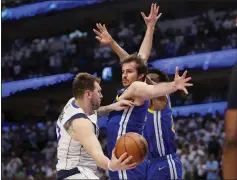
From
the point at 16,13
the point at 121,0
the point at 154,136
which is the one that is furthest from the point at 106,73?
the point at 154,136

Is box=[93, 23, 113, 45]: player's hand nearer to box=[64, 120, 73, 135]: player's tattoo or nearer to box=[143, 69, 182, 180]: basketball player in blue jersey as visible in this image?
box=[143, 69, 182, 180]: basketball player in blue jersey

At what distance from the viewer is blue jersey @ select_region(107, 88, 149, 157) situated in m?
4.89

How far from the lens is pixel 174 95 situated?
1697 cm

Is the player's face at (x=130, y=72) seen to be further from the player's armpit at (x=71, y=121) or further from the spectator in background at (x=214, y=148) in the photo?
the spectator in background at (x=214, y=148)

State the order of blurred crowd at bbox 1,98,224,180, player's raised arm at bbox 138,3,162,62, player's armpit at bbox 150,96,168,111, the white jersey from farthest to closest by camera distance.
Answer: blurred crowd at bbox 1,98,224,180, player's raised arm at bbox 138,3,162,62, player's armpit at bbox 150,96,168,111, the white jersey

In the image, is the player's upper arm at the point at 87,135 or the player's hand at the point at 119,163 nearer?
the player's hand at the point at 119,163

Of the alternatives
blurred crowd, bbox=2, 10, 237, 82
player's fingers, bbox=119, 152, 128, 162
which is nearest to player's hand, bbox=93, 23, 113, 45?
player's fingers, bbox=119, 152, 128, 162

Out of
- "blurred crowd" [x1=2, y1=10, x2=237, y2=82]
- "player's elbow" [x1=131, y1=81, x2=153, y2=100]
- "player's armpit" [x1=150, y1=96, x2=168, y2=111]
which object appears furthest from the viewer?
"blurred crowd" [x1=2, y1=10, x2=237, y2=82]

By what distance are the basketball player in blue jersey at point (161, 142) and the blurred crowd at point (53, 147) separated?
18.9 feet

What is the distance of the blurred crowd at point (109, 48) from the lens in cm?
1645

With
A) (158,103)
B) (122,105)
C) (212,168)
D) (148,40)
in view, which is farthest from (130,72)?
(212,168)

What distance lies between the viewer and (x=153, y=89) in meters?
4.36

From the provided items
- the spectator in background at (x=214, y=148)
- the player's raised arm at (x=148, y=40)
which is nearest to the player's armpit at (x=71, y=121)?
the player's raised arm at (x=148, y=40)

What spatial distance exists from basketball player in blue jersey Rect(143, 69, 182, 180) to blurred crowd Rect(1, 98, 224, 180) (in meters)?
5.75
